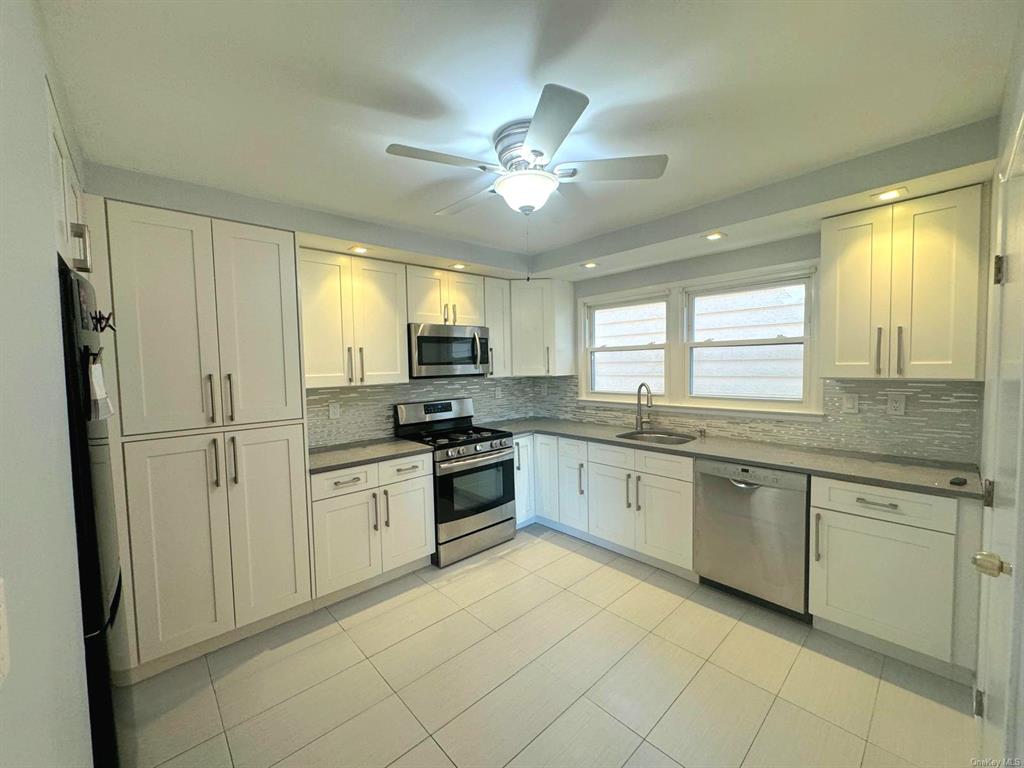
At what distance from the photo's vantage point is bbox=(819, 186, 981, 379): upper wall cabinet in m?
1.93

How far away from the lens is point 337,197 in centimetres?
231

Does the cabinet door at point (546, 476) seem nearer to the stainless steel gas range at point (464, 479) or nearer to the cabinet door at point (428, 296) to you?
the stainless steel gas range at point (464, 479)

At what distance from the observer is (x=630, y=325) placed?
12.3 ft

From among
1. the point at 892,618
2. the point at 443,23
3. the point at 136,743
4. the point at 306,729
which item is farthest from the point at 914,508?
the point at 136,743

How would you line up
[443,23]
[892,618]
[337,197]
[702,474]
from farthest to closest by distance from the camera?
[702,474]
[337,197]
[892,618]
[443,23]

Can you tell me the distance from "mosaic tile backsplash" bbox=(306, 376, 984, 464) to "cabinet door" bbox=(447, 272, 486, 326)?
57 centimetres

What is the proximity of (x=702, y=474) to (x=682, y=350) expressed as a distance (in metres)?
1.15

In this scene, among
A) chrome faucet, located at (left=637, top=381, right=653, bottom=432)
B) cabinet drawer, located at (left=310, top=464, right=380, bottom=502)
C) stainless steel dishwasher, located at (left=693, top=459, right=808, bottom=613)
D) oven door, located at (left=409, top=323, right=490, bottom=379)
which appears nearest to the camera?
stainless steel dishwasher, located at (left=693, top=459, right=808, bottom=613)

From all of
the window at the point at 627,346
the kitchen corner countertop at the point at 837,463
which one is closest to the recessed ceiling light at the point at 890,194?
the kitchen corner countertop at the point at 837,463

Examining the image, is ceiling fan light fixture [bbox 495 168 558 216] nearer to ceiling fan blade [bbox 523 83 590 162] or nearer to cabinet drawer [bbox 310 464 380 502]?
ceiling fan blade [bbox 523 83 590 162]

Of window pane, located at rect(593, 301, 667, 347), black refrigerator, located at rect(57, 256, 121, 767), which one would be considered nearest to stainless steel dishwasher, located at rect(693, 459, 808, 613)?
window pane, located at rect(593, 301, 667, 347)

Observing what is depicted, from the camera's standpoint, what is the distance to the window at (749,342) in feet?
9.20

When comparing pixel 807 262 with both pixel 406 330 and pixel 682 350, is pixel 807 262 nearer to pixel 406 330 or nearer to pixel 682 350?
pixel 682 350

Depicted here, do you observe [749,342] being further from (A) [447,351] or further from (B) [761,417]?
(A) [447,351]
